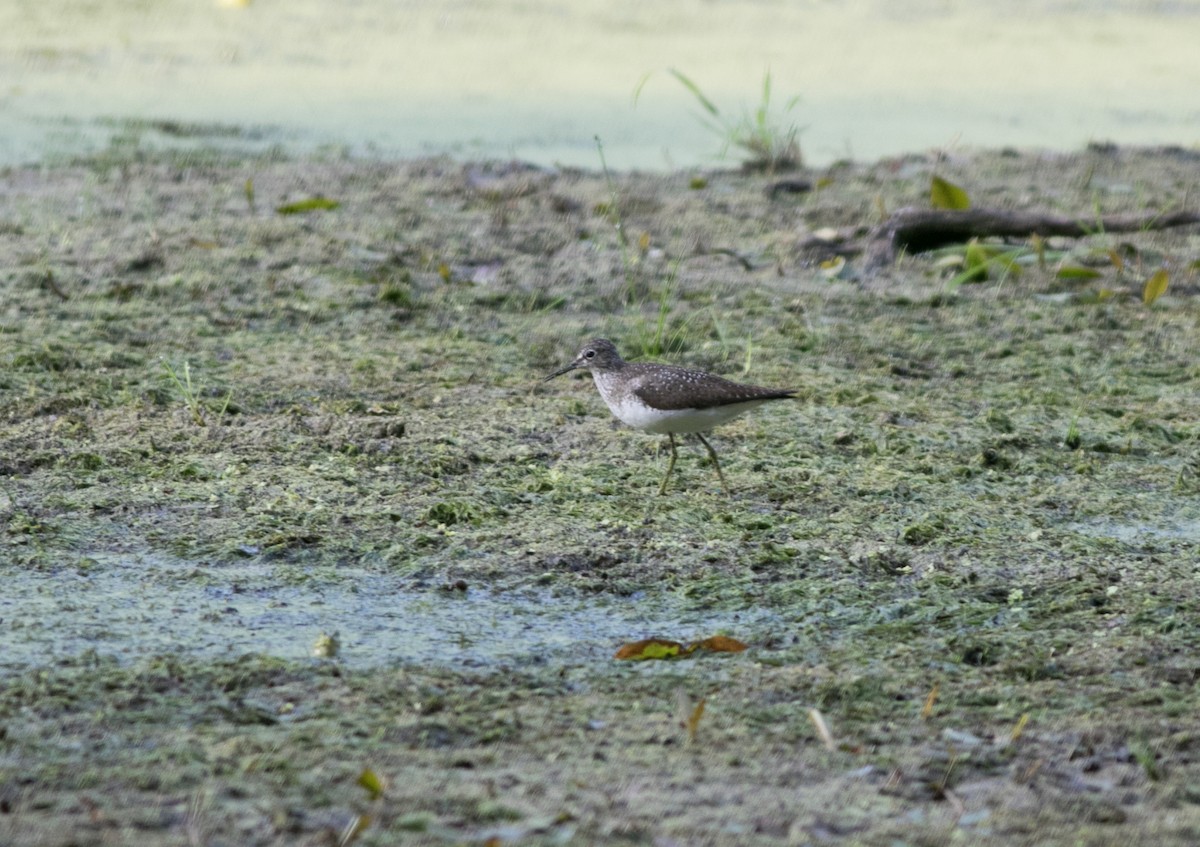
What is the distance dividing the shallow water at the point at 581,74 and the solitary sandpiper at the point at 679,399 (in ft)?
14.4

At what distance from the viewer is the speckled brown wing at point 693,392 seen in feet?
14.2

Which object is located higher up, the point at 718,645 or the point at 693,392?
the point at 693,392

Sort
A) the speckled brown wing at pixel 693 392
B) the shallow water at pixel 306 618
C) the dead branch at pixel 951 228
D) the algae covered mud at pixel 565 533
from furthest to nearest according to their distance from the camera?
1. the dead branch at pixel 951 228
2. the speckled brown wing at pixel 693 392
3. the shallow water at pixel 306 618
4. the algae covered mud at pixel 565 533

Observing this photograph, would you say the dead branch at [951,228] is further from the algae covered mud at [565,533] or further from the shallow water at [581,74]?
the shallow water at [581,74]

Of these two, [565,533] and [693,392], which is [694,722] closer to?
[565,533]

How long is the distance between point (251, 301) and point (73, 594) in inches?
106

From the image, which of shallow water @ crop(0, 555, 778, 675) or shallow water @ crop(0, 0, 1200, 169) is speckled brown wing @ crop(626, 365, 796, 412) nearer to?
shallow water @ crop(0, 555, 778, 675)

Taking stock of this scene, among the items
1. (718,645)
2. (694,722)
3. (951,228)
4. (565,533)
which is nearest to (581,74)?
(951,228)

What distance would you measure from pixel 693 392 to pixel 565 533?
555mm

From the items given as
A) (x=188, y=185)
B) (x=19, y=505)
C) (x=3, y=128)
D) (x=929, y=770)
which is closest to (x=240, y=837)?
(x=929, y=770)

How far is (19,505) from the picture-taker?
Result: 13.5 feet

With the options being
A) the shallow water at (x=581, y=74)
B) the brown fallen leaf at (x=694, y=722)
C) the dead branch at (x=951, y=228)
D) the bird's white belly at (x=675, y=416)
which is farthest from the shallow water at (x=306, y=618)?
the shallow water at (x=581, y=74)

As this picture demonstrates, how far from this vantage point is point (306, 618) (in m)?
3.52

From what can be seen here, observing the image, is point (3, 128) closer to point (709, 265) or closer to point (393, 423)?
point (709, 265)
